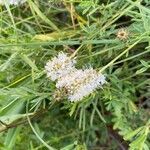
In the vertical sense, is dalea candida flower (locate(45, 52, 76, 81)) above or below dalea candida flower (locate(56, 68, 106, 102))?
above

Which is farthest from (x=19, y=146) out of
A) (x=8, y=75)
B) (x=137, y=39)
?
(x=137, y=39)

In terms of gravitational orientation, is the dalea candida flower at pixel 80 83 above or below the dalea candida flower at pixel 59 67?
below

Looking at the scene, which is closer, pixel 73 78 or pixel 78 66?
pixel 73 78
